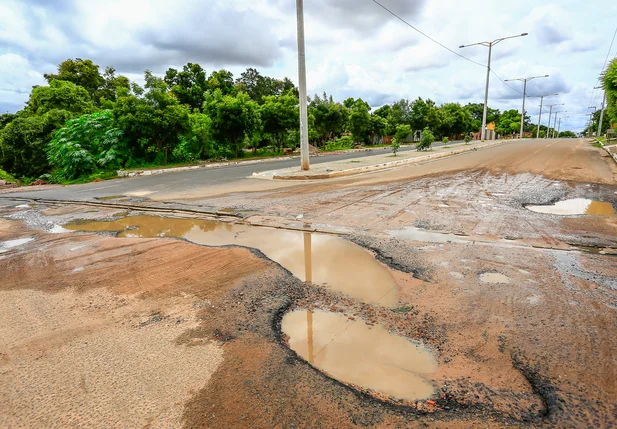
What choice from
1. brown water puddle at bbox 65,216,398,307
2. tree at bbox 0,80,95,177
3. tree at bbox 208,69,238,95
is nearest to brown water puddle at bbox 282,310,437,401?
brown water puddle at bbox 65,216,398,307

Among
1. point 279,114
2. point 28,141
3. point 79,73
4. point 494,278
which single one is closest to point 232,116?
point 279,114

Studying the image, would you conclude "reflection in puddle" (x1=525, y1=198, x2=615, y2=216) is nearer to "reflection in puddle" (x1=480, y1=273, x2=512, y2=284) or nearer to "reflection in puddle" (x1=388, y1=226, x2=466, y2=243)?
"reflection in puddle" (x1=388, y1=226, x2=466, y2=243)

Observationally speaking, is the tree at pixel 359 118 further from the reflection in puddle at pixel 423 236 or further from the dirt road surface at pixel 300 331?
the reflection in puddle at pixel 423 236

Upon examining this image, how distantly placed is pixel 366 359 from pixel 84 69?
4033 cm

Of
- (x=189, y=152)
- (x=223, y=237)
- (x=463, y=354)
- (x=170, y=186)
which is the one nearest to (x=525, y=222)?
(x=463, y=354)

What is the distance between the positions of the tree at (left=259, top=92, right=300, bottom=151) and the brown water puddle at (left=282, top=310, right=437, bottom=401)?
22.1m

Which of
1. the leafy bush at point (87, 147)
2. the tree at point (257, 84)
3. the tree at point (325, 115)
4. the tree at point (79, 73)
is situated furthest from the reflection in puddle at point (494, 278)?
the tree at point (257, 84)

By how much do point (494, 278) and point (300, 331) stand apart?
7.94 ft

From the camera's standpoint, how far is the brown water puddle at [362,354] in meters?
2.34

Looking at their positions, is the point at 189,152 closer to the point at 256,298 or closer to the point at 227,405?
the point at 256,298

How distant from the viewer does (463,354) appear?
2596 mm

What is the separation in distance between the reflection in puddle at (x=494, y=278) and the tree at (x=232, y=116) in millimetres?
19120

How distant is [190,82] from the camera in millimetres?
32750

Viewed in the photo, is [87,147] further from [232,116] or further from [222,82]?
[222,82]
